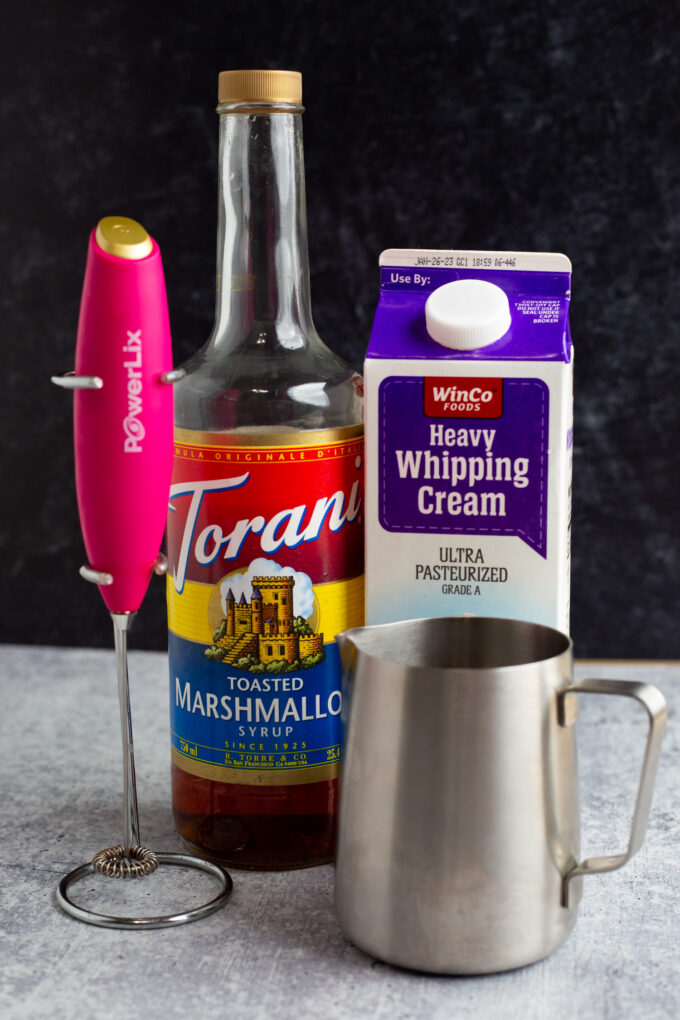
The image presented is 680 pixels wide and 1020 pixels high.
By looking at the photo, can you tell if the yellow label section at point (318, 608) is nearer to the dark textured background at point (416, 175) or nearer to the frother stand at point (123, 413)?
the frother stand at point (123, 413)

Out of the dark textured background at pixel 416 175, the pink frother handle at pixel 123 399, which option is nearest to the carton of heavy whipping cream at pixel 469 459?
the pink frother handle at pixel 123 399

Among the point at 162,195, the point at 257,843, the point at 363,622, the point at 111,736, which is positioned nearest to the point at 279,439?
the point at 363,622

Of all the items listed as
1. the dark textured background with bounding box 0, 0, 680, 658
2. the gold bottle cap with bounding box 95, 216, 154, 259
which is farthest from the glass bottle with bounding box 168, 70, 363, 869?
the dark textured background with bounding box 0, 0, 680, 658

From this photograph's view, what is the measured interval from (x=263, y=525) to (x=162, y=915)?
195 millimetres

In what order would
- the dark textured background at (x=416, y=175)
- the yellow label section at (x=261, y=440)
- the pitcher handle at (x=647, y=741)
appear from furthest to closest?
the dark textured background at (x=416, y=175) < the yellow label section at (x=261, y=440) < the pitcher handle at (x=647, y=741)

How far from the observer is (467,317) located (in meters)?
0.61

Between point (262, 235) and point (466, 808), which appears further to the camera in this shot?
point (262, 235)

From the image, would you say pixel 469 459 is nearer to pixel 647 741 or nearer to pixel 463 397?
pixel 463 397

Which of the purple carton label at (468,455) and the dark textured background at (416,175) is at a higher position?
the dark textured background at (416,175)

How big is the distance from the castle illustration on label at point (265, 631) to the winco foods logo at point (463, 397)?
117mm

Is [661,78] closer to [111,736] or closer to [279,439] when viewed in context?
[279,439]

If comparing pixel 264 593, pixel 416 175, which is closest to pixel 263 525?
pixel 264 593

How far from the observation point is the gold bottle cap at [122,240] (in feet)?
1.79

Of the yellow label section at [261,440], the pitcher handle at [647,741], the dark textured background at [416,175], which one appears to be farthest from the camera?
the dark textured background at [416,175]
